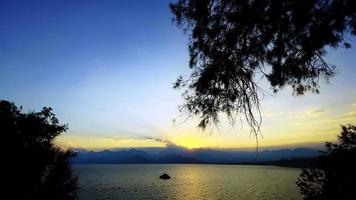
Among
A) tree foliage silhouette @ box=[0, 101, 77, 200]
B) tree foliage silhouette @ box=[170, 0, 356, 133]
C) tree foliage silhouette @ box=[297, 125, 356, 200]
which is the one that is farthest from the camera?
tree foliage silhouette @ box=[0, 101, 77, 200]

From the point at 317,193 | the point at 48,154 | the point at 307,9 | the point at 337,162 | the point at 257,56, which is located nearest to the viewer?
the point at 307,9

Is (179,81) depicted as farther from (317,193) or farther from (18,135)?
(18,135)

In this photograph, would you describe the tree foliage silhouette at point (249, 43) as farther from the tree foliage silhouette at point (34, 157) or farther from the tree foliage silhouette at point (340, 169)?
the tree foliage silhouette at point (34, 157)

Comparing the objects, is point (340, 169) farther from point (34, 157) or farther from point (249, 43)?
point (34, 157)

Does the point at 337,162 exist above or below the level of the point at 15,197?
above

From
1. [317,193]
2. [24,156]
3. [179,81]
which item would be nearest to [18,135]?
[24,156]

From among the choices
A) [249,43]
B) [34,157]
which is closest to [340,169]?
[249,43]

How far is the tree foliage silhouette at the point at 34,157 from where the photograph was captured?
24.0m

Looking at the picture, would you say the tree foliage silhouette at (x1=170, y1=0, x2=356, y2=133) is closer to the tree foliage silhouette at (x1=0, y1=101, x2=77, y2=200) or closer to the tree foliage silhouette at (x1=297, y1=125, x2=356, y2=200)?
the tree foliage silhouette at (x1=297, y1=125, x2=356, y2=200)

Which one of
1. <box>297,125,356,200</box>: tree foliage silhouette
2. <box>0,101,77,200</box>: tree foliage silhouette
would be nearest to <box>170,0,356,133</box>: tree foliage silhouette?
<box>297,125,356,200</box>: tree foliage silhouette

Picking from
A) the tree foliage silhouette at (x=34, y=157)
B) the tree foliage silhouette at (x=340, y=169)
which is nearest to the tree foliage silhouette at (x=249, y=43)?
the tree foliage silhouette at (x=340, y=169)

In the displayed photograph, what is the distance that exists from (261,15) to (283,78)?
8.57 ft

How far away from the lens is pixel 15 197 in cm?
2369

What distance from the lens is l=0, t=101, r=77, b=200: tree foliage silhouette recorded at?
78.8 feet
